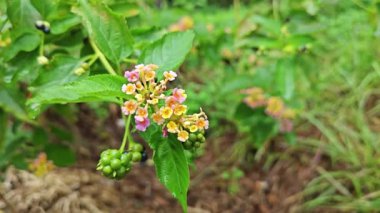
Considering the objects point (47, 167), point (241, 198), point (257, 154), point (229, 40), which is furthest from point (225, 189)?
point (47, 167)

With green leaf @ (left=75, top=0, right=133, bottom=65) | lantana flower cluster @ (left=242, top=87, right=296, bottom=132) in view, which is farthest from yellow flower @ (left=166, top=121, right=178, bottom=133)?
lantana flower cluster @ (left=242, top=87, right=296, bottom=132)

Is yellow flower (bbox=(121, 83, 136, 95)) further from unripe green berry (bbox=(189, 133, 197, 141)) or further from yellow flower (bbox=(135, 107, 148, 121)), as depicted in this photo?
unripe green berry (bbox=(189, 133, 197, 141))

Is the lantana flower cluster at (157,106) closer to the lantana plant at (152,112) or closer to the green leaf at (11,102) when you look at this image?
the lantana plant at (152,112)

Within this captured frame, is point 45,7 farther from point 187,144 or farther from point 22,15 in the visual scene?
point 187,144

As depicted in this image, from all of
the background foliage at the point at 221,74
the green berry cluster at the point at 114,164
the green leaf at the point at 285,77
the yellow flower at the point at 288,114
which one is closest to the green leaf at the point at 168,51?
the background foliage at the point at 221,74

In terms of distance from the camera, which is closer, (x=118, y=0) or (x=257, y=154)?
(x=118, y=0)

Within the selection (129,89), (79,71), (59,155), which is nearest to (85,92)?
(129,89)

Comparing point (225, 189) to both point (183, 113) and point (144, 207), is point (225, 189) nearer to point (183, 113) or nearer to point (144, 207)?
point (144, 207)
